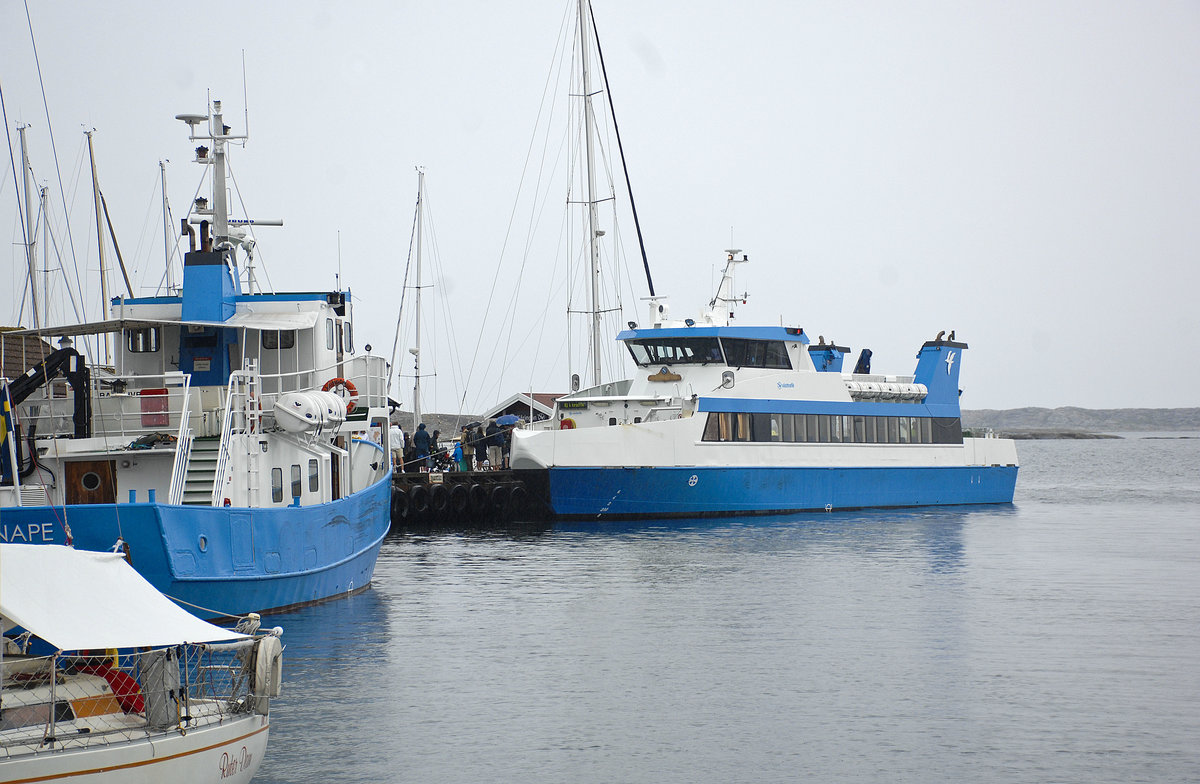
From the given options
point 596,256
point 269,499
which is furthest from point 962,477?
point 269,499

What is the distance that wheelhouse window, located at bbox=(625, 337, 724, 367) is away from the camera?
3406cm

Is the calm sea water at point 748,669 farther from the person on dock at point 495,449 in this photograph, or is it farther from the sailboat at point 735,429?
the person on dock at point 495,449

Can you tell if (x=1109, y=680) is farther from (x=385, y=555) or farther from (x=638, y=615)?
(x=385, y=555)

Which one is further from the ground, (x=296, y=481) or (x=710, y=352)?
(x=710, y=352)

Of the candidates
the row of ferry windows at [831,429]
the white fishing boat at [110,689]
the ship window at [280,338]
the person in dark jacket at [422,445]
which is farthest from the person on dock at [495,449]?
the white fishing boat at [110,689]

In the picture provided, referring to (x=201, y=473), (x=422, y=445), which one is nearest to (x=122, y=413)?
(x=201, y=473)

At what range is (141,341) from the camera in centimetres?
1831

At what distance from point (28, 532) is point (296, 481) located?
5010mm

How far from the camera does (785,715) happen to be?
41.7 feet

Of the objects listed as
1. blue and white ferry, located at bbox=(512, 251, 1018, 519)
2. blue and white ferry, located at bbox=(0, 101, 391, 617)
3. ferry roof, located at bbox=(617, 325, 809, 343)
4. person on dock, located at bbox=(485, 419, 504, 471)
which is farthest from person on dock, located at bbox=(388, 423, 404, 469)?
blue and white ferry, located at bbox=(0, 101, 391, 617)

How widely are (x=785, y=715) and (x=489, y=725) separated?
3.18 m

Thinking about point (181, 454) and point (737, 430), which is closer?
point (181, 454)

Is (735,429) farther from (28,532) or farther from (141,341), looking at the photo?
(28,532)

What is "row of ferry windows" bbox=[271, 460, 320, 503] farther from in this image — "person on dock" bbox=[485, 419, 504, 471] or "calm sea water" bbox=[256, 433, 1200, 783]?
"person on dock" bbox=[485, 419, 504, 471]
